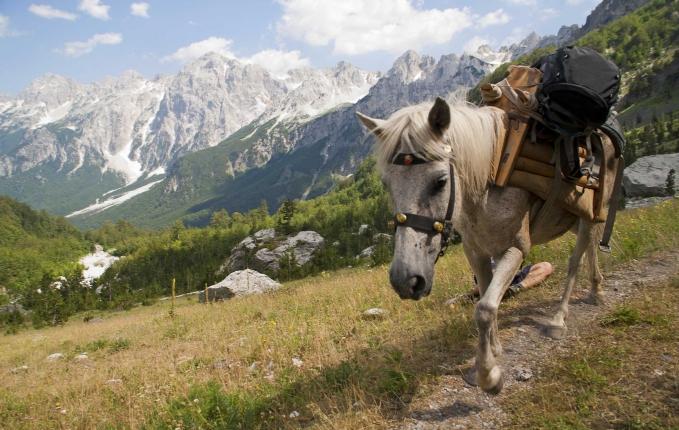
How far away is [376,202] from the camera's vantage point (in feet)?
412

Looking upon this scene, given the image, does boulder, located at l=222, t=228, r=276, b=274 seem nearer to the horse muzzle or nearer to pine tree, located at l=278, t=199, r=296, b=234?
pine tree, located at l=278, t=199, r=296, b=234

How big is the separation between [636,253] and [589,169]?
14.5ft

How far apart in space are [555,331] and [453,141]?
3197 mm

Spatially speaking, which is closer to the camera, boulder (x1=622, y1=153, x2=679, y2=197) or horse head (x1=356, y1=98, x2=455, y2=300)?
horse head (x1=356, y1=98, x2=455, y2=300)

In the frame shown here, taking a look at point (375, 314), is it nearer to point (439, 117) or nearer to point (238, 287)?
point (439, 117)

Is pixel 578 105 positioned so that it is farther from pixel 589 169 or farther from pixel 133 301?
pixel 133 301

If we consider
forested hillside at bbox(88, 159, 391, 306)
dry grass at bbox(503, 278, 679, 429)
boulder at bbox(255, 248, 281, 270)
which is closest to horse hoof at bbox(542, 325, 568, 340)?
dry grass at bbox(503, 278, 679, 429)

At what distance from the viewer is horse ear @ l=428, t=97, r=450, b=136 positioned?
3.67m

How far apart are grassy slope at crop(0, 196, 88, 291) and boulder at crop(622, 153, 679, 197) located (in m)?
150

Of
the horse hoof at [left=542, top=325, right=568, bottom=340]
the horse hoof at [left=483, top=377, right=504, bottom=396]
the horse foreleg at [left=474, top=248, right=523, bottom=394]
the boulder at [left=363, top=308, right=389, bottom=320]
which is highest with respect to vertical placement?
the horse foreleg at [left=474, top=248, right=523, bottom=394]

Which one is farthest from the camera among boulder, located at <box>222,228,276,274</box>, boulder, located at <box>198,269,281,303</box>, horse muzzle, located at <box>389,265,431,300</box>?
boulder, located at <box>222,228,276,274</box>

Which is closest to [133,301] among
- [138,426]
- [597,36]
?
[138,426]

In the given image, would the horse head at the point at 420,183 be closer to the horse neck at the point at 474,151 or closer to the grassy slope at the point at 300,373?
the horse neck at the point at 474,151

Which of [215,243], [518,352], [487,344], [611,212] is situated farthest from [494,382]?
[215,243]
